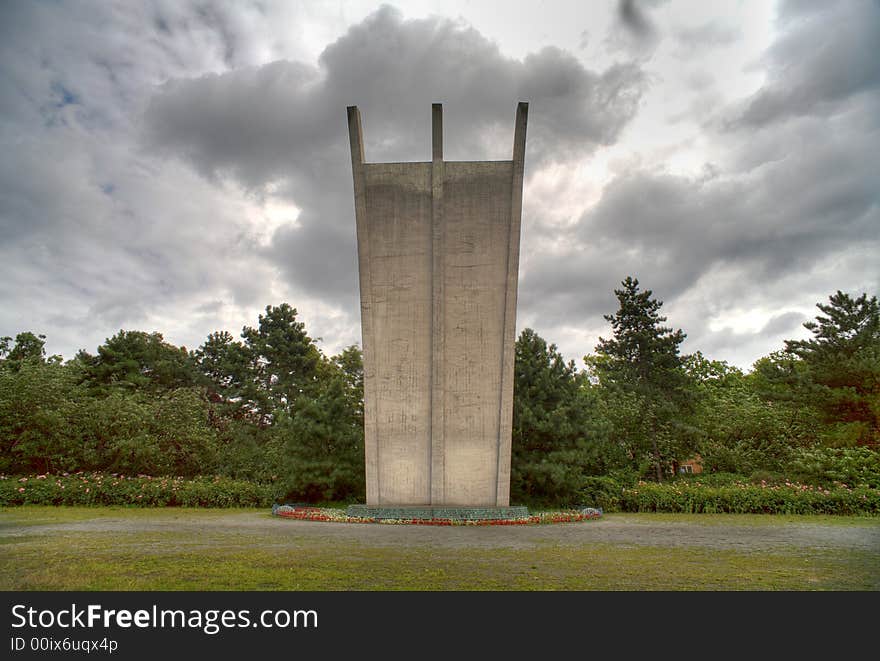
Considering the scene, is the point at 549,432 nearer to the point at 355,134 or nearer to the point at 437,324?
the point at 437,324

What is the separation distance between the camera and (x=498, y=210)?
16.0m

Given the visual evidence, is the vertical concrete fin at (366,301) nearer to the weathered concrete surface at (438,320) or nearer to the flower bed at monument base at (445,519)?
the weathered concrete surface at (438,320)

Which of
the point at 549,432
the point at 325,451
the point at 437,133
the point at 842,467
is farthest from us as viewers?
the point at 325,451

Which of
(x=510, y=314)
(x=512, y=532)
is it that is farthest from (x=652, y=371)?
(x=512, y=532)

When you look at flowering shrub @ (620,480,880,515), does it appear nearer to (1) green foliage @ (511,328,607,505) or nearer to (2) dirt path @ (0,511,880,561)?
(1) green foliage @ (511,328,607,505)

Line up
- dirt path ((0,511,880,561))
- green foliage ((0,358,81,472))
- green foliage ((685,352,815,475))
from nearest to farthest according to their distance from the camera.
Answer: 1. dirt path ((0,511,880,561))
2. green foliage ((0,358,81,472))
3. green foliage ((685,352,815,475))

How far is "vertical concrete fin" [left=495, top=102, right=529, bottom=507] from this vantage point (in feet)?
51.5

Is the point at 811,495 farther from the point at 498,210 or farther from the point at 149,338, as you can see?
the point at 149,338

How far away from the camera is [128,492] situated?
1784 cm

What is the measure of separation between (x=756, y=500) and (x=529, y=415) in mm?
7151

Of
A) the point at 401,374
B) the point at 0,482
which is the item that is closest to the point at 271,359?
the point at 0,482

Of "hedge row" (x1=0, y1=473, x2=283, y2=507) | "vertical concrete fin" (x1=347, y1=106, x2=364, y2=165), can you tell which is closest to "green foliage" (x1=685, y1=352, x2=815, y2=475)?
"hedge row" (x1=0, y1=473, x2=283, y2=507)

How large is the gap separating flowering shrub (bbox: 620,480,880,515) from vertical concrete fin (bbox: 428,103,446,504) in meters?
6.42
